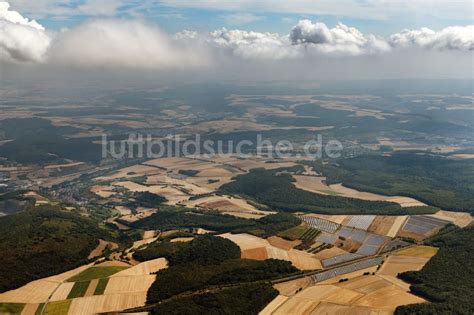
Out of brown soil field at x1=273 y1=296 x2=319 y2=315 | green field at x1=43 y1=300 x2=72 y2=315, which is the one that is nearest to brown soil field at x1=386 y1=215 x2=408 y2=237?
brown soil field at x1=273 y1=296 x2=319 y2=315

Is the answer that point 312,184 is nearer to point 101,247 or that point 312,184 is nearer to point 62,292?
point 101,247

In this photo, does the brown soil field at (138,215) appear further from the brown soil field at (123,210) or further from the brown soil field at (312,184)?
the brown soil field at (312,184)

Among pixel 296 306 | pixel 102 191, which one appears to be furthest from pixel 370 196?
pixel 296 306

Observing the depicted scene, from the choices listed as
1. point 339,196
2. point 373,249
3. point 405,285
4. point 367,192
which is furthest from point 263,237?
point 367,192

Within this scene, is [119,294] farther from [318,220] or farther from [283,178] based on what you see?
[283,178]

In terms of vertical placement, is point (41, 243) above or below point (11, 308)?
above
